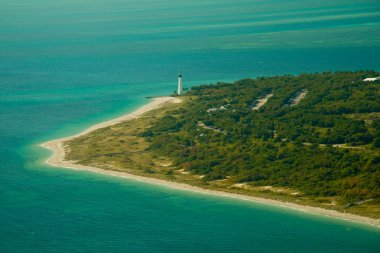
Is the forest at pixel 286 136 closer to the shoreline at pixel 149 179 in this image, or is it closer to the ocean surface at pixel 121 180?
the shoreline at pixel 149 179

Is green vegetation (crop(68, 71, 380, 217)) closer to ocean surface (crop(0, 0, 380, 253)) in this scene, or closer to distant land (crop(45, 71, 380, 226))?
distant land (crop(45, 71, 380, 226))

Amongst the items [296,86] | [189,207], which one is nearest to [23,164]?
[189,207]

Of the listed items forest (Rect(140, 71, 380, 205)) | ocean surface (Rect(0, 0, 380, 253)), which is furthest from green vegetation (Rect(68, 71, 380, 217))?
ocean surface (Rect(0, 0, 380, 253))

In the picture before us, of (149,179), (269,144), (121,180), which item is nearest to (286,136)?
(269,144)

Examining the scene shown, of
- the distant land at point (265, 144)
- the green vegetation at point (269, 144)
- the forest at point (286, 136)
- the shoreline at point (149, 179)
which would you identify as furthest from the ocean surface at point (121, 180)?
the forest at point (286, 136)

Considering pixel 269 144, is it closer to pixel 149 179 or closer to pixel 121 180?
pixel 149 179

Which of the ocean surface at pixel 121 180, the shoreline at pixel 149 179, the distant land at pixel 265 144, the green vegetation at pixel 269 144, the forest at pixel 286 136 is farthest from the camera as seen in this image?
the forest at pixel 286 136
